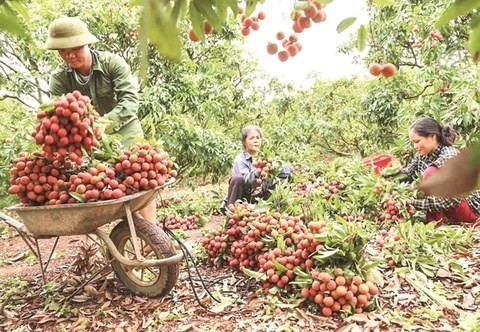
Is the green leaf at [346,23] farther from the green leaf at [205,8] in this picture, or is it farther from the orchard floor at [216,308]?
the orchard floor at [216,308]

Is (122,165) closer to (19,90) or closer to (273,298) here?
(273,298)

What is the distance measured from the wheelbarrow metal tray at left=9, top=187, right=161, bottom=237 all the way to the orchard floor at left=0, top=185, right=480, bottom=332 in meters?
0.56

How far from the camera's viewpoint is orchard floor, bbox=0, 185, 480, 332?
270cm

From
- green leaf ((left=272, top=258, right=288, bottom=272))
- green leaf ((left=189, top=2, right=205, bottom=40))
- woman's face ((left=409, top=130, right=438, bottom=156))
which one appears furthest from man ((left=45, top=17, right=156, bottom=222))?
green leaf ((left=189, top=2, right=205, bottom=40))

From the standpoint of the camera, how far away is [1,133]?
7855 mm

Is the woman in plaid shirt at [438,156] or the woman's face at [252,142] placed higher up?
the woman's face at [252,142]

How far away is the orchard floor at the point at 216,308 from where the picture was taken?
270cm

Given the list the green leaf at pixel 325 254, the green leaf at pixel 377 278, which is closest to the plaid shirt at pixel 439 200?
the green leaf at pixel 377 278

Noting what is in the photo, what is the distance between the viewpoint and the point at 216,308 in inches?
118

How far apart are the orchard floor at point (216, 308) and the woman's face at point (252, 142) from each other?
1.55 m

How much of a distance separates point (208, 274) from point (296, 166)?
585 centimetres

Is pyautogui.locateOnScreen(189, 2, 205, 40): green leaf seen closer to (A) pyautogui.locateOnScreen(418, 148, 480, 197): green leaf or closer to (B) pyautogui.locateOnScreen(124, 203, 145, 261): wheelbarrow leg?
(A) pyautogui.locateOnScreen(418, 148, 480, 197): green leaf

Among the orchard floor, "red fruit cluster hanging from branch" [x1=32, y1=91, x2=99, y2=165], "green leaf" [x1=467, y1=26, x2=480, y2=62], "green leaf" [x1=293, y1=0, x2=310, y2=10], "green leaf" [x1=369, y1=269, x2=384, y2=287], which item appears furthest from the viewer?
"green leaf" [x1=369, y1=269, x2=384, y2=287]

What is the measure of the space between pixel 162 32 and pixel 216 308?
2739mm
